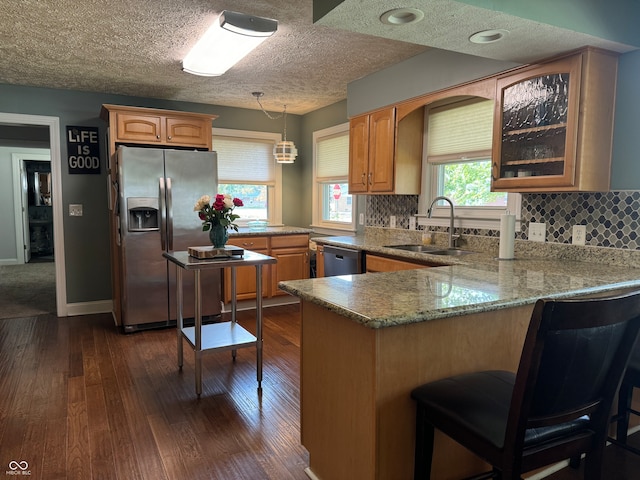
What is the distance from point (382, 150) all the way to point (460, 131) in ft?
2.09

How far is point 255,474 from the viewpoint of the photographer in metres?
1.91

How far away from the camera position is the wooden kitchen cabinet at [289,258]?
15.6 ft

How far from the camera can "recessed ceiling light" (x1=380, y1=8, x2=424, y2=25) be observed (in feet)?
5.92

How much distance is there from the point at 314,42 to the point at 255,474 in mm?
2658

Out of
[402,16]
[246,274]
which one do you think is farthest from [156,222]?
[402,16]

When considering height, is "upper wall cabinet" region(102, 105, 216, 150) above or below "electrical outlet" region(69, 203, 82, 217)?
above

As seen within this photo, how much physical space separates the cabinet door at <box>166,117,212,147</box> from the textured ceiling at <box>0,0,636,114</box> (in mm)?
331

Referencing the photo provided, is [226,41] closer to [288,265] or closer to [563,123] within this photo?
[563,123]

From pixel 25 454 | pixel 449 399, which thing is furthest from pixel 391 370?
pixel 25 454

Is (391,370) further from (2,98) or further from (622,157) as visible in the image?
(2,98)

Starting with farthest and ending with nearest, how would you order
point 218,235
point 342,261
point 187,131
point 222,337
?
1. point 187,131
2. point 342,261
3. point 222,337
4. point 218,235

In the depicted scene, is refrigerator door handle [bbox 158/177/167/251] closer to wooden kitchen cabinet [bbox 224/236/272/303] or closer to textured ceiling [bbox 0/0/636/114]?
wooden kitchen cabinet [bbox 224/236/272/303]

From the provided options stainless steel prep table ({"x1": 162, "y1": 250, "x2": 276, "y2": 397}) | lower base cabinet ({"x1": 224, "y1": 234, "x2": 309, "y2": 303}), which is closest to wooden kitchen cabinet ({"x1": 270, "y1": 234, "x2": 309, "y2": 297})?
lower base cabinet ({"x1": 224, "y1": 234, "x2": 309, "y2": 303})

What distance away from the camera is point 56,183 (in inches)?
171
